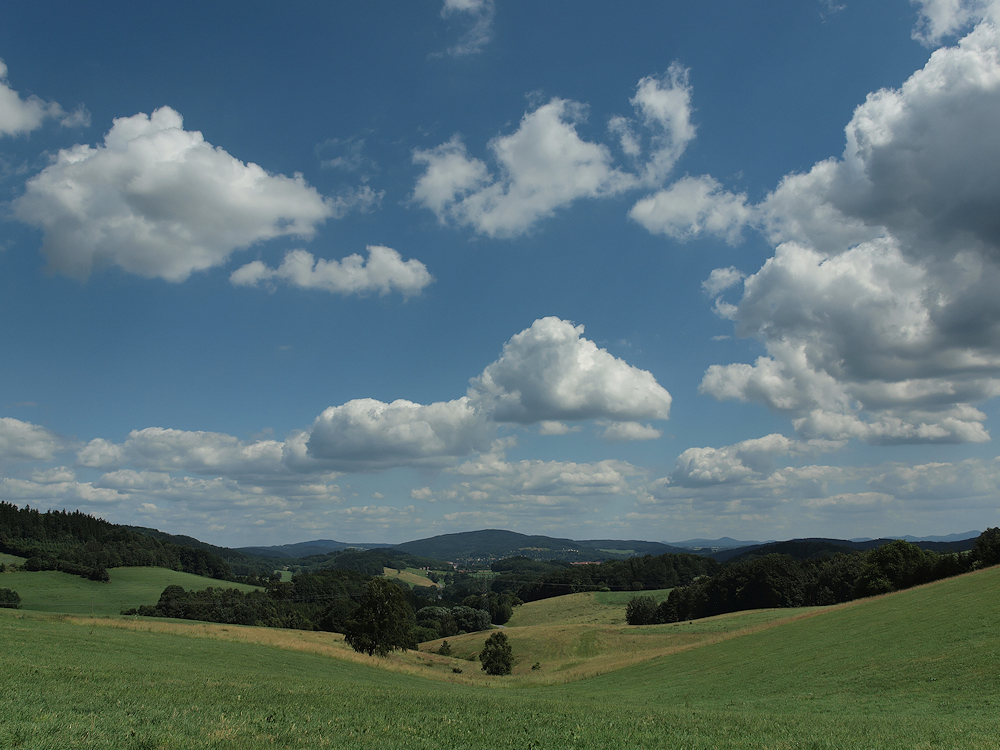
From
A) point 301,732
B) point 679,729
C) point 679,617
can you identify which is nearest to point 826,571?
point 679,617

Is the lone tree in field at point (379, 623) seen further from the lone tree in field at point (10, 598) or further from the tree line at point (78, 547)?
the tree line at point (78, 547)

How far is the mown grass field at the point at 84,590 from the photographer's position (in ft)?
376

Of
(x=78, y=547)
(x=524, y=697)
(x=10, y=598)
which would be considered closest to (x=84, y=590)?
(x=10, y=598)

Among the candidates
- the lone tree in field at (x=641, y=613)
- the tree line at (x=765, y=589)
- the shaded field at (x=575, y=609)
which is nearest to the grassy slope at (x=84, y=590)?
the shaded field at (x=575, y=609)

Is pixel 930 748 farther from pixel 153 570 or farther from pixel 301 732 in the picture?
pixel 153 570

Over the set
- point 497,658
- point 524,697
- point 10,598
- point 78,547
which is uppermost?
point 524,697

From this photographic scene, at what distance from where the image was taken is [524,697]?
101 ft

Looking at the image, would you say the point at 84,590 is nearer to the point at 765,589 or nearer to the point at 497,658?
the point at 497,658

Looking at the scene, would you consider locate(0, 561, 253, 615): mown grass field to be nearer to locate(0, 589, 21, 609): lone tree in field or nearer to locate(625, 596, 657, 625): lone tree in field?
locate(0, 589, 21, 609): lone tree in field

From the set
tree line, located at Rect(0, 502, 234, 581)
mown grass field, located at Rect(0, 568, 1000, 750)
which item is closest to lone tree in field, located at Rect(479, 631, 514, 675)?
mown grass field, located at Rect(0, 568, 1000, 750)

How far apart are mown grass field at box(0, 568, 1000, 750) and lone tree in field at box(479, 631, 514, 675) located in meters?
30.5

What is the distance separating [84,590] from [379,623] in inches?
4019

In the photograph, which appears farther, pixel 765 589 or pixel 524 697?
pixel 765 589

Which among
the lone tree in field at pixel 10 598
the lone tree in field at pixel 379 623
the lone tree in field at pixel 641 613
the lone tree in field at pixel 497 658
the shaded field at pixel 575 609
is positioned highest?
the lone tree in field at pixel 379 623
